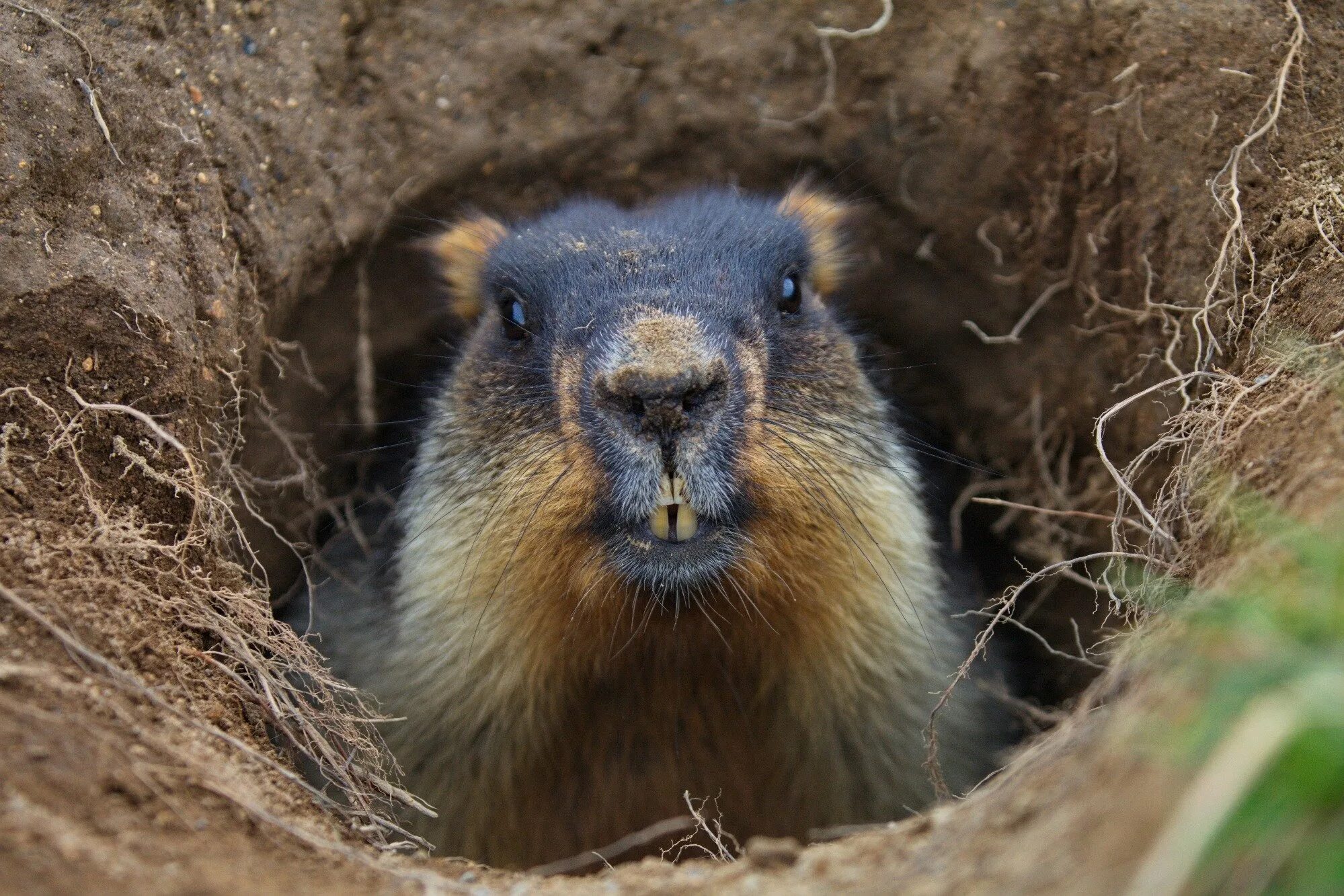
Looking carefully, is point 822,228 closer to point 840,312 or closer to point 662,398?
point 840,312

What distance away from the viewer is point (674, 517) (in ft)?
11.7

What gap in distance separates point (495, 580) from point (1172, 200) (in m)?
2.99

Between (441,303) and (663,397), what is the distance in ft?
8.72

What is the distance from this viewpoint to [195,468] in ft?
12.7

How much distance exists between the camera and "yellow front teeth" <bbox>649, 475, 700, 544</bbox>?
136 inches

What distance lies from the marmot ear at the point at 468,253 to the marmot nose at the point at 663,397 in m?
1.78

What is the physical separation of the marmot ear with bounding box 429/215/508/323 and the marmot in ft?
0.86

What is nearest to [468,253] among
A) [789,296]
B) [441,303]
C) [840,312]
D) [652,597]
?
[441,303]

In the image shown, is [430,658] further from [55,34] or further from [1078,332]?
[1078,332]

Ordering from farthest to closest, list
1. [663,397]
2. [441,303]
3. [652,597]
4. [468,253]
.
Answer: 1. [441,303]
2. [468,253]
3. [652,597]
4. [663,397]

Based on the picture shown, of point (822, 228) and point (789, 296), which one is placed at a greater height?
point (822, 228)

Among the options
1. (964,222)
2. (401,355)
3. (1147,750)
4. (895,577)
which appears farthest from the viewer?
(401,355)

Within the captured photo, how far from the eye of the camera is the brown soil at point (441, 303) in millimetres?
2678

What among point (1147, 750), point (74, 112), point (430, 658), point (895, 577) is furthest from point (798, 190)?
point (1147, 750)
